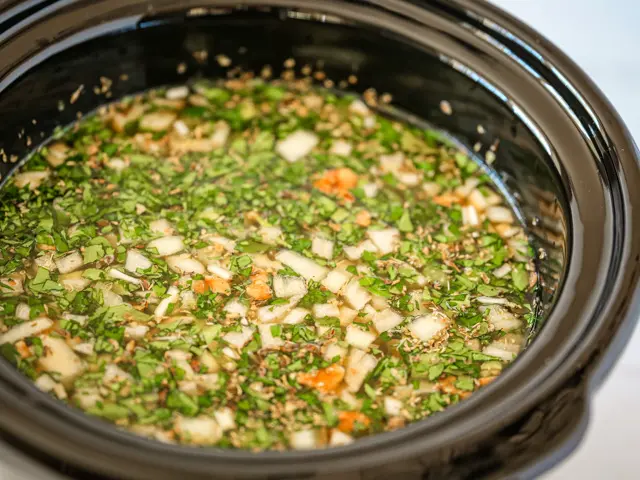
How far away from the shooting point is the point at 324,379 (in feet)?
4.60

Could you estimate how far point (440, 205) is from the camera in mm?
1757

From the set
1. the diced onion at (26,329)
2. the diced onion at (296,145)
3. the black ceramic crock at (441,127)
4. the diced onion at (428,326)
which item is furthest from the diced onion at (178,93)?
the diced onion at (428,326)

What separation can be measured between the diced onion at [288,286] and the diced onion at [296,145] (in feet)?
1.20

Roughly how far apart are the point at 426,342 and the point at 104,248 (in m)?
0.64

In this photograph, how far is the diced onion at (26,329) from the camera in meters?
1.40

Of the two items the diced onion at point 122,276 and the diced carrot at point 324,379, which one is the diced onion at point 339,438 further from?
the diced onion at point 122,276

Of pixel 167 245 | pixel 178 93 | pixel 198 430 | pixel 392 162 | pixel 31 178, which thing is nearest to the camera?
pixel 198 430

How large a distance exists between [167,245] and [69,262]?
185mm

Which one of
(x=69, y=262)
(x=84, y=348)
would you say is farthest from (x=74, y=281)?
(x=84, y=348)

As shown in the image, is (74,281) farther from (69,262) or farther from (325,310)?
(325,310)

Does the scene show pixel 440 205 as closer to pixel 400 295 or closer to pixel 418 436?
pixel 400 295

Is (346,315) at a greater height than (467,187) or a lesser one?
lesser

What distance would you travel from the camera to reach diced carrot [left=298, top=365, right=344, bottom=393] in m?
1.40

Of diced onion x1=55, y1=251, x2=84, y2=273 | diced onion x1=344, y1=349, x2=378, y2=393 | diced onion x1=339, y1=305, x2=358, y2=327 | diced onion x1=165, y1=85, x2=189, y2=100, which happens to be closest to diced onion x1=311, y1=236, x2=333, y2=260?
diced onion x1=339, y1=305, x2=358, y2=327
